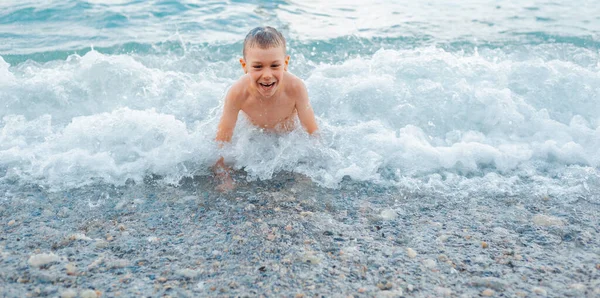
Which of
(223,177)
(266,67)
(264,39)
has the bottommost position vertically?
(223,177)

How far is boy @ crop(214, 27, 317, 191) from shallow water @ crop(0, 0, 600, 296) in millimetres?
183

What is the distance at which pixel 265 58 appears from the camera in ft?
13.5

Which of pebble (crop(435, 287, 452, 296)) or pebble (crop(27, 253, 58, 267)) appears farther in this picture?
pebble (crop(27, 253, 58, 267))

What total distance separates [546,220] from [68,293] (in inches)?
111

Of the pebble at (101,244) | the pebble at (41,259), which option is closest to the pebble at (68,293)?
the pebble at (41,259)

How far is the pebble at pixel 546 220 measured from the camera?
10.3 ft

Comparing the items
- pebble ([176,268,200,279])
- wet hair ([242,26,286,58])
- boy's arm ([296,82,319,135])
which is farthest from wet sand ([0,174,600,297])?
wet hair ([242,26,286,58])

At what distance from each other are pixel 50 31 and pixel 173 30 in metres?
1.92

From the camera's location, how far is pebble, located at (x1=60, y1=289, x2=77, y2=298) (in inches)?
95.6

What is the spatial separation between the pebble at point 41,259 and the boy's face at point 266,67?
216 centimetres

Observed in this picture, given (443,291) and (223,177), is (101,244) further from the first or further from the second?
(443,291)

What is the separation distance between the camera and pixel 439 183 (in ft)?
12.2

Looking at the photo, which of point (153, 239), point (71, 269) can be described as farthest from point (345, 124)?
point (71, 269)

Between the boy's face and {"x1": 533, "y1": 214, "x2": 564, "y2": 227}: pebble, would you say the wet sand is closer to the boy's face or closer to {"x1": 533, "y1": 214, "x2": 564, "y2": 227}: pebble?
{"x1": 533, "y1": 214, "x2": 564, "y2": 227}: pebble
